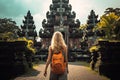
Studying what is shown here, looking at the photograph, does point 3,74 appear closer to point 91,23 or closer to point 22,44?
point 22,44

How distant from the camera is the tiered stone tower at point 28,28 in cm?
5844

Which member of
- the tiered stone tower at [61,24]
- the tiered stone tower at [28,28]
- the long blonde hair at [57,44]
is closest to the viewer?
the long blonde hair at [57,44]

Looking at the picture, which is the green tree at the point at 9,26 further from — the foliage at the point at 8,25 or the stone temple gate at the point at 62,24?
the stone temple gate at the point at 62,24

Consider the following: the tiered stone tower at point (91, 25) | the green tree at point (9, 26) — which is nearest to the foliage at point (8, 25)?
the green tree at point (9, 26)

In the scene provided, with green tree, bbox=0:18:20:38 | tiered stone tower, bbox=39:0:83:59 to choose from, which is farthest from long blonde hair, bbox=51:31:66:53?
green tree, bbox=0:18:20:38

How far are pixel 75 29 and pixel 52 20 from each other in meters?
6.12

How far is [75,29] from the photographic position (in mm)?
57594

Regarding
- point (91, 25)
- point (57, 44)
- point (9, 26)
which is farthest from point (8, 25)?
point (57, 44)

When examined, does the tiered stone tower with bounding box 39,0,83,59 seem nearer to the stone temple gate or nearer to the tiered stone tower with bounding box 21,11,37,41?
the stone temple gate

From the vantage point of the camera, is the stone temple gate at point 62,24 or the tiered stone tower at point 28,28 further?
the tiered stone tower at point 28,28

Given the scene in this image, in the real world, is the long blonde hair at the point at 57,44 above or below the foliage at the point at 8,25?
→ below

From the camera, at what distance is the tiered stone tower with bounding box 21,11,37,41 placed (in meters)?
58.4

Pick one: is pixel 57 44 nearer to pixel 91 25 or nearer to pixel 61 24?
pixel 61 24

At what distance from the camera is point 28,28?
197 ft
